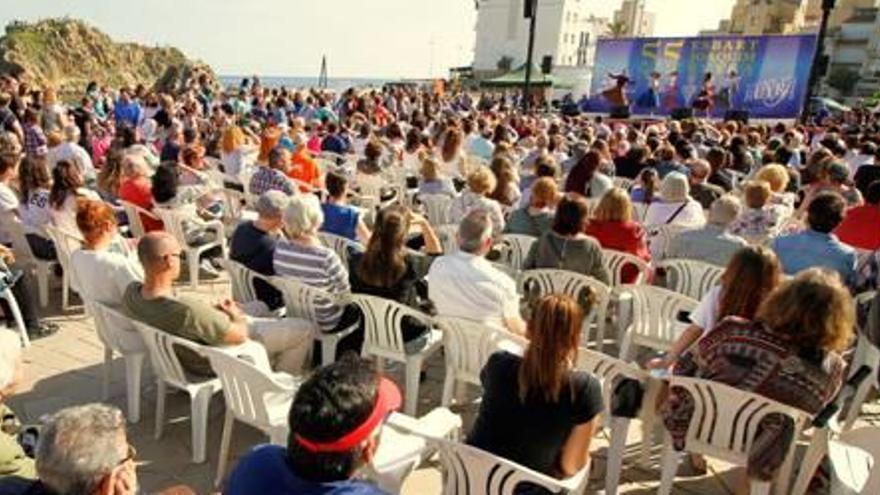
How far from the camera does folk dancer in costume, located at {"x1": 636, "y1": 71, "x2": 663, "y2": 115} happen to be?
25.5m

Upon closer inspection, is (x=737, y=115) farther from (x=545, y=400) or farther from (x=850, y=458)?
(x=545, y=400)

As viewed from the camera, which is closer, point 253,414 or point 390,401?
point 390,401

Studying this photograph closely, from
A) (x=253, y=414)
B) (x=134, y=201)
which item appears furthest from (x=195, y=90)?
(x=253, y=414)

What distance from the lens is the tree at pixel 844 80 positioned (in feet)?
237

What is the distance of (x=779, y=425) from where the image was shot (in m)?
2.85

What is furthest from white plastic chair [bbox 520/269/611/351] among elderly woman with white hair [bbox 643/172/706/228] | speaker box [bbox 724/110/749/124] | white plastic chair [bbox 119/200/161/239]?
speaker box [bbox 724/110/749/124]

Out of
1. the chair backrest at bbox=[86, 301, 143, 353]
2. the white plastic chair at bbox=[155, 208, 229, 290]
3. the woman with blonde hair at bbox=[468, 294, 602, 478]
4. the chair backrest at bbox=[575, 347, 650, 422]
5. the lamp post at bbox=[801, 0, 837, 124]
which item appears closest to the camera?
the woman with blonde hair at bbox=[468, 294, 602, 478]

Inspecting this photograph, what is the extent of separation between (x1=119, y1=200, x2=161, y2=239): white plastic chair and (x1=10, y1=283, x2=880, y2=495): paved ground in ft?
3.66

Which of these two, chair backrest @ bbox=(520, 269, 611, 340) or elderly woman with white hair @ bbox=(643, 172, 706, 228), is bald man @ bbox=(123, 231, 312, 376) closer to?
chair backrest @ bbox=(520, 269, 611, 340)

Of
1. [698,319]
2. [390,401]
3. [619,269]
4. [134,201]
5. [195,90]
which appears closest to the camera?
[390,401]

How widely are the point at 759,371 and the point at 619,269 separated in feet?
7.47

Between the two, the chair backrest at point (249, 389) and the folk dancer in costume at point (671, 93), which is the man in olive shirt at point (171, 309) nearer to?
the chair backrest at point (249, 389)

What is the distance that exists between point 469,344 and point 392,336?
1.83 ft

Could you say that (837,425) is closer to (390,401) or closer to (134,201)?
(390,401)
